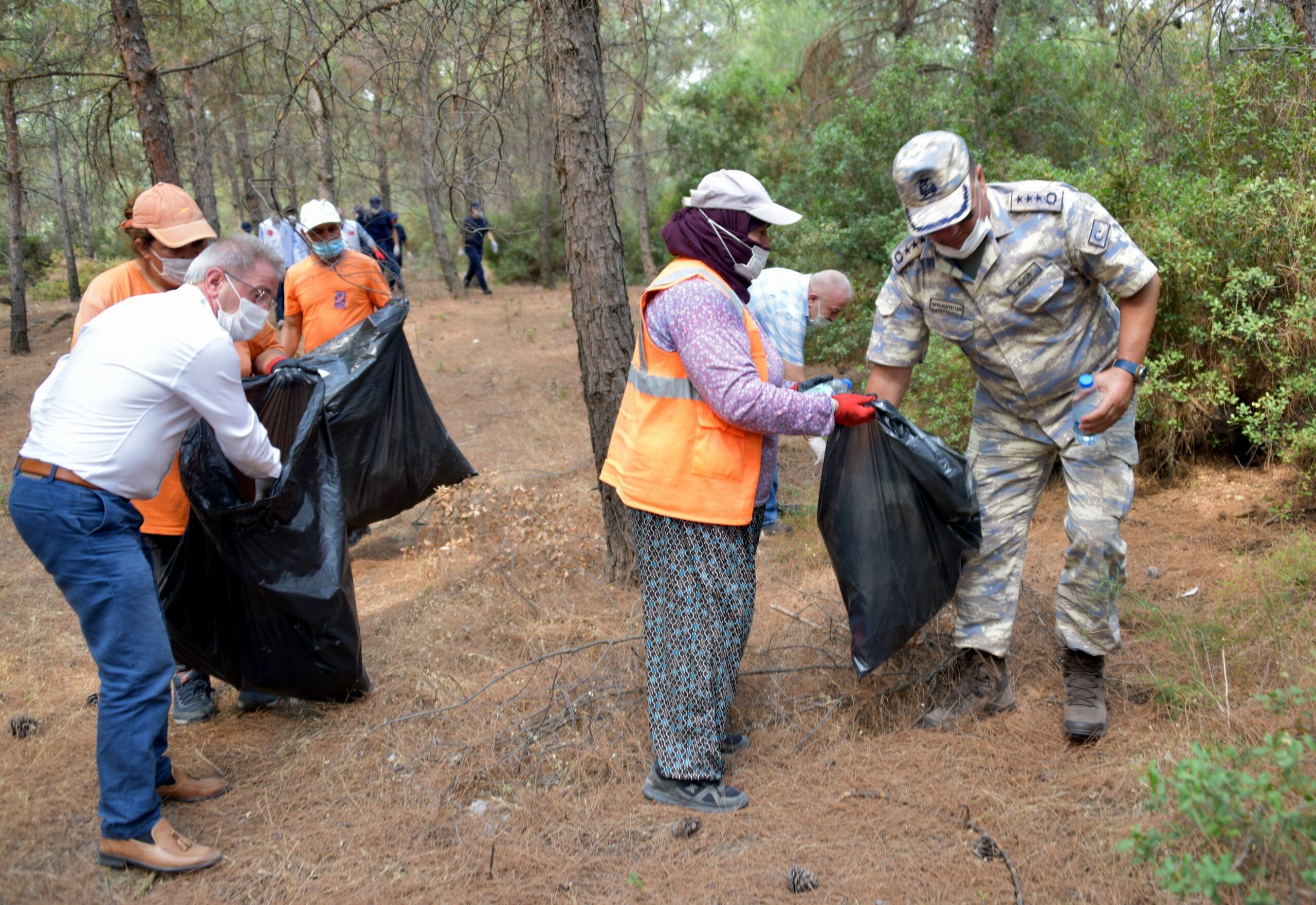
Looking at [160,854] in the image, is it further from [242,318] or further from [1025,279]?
[1025,279]

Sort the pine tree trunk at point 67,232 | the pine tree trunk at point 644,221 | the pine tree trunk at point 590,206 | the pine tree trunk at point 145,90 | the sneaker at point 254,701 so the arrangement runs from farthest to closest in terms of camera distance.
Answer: the pine tree trunk at point 644,221, the pine tree trunk at point 67,232, the pine tree trunk at point 145,90, the pine tree trunk at point 590,206, the sneaker at point 254,701

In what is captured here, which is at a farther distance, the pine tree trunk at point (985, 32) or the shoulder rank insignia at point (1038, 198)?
→ the pine tree trunk at point (985, 32)

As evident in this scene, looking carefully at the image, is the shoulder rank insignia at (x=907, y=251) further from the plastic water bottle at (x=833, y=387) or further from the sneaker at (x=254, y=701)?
the sneaker at (x=254, y=701)

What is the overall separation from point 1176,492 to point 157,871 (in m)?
4.54

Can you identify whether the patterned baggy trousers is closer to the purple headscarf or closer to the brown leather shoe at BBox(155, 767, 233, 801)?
the purple headscarf

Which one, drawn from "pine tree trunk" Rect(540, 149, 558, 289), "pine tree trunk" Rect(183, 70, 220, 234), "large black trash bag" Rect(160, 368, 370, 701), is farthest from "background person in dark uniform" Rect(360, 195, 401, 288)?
"large black trash bag" Rect(160, 368, 370, 701)

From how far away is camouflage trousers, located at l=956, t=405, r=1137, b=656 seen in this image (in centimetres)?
272

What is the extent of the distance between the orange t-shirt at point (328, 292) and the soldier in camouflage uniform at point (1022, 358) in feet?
10.5

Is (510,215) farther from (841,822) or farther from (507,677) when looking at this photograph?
(841,822)

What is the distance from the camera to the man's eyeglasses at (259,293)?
2.65 meters

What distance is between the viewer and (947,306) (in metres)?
2.77

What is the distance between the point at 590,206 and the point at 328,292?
75.4 inches

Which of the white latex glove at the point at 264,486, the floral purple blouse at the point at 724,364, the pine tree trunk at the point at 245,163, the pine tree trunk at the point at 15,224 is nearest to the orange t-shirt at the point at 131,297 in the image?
the white latex glove at the point at 264,486

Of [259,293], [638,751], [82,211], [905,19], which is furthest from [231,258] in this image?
[82,211]
